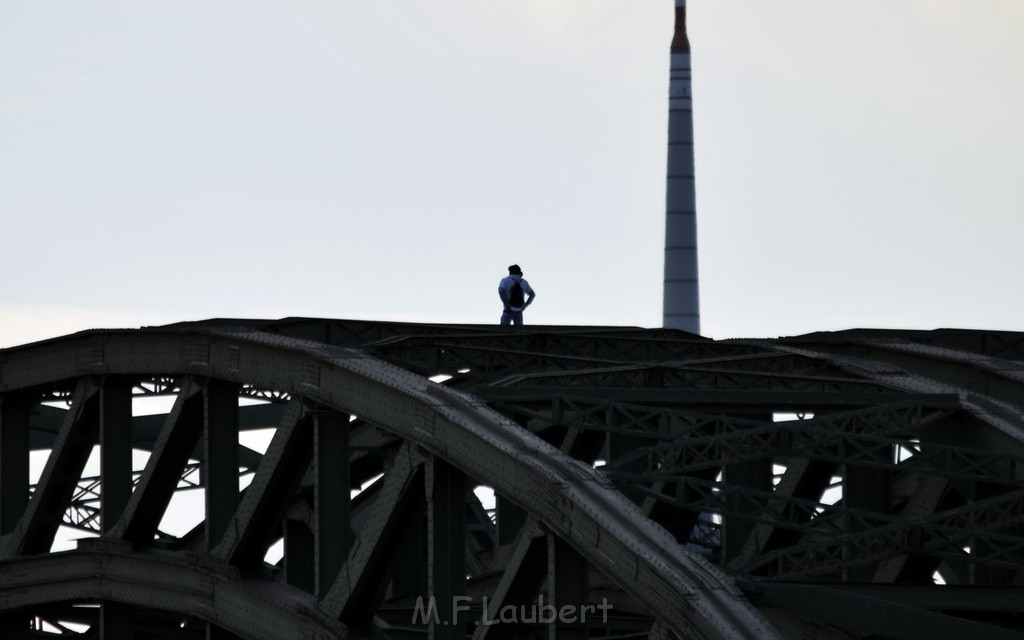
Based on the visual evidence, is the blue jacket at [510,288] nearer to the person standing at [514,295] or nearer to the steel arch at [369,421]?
the person standing at [514,295]

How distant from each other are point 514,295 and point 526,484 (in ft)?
51.6

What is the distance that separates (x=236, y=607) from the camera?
2995 cm

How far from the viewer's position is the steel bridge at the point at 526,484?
22922mm

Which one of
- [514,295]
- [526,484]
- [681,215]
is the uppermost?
[681,215]

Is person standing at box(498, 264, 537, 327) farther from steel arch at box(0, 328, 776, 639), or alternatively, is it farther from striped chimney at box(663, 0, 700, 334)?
striped chimney at box(663, 0, 700, 334)

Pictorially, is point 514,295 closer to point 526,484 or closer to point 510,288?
point 510,288

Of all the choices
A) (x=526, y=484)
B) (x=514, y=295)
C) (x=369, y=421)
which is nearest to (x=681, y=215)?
(x=514, y=295)

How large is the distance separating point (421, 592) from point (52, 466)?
21.9ft

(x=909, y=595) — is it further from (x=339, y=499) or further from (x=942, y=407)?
(x=339, y=499)

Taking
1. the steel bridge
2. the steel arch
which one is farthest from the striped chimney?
the steel arch

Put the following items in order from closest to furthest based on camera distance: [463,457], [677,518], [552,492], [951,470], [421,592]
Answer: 1. [552,492]
2. [463,457]
3. [951,470]
4. [677,518]
5. [421,592]

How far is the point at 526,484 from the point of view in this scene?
76.2ft

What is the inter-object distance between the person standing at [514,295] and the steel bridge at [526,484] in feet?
5.27

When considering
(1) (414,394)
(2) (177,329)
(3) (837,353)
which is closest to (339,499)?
(1) (414,394)
